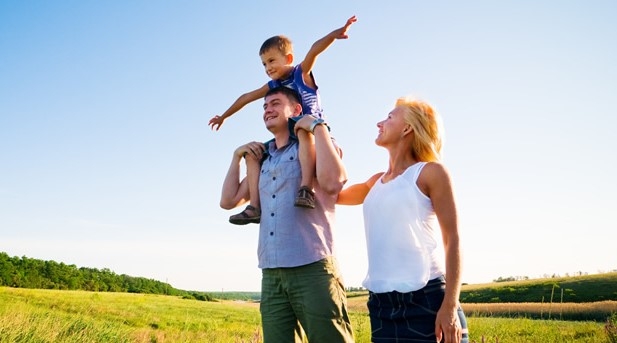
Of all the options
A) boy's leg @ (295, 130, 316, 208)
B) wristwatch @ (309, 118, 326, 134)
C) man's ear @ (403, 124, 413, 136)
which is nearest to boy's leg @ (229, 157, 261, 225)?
boy's leg @ (295, 130, 316, 208)

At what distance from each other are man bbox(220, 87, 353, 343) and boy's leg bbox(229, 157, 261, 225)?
14cm

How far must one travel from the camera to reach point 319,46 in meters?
4.84

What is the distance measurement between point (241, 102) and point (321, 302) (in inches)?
131

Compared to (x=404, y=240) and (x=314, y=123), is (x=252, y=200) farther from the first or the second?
(x=404, y=240)

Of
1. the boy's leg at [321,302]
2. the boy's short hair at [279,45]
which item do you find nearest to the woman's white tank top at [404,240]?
the boy's leg at [321,302]

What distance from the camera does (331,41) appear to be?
4895 mm

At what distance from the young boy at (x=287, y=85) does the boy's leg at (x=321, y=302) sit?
664 mm

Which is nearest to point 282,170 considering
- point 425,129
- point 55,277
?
point 425,129

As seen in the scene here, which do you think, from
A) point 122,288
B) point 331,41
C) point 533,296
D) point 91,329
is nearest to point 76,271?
point 122,288

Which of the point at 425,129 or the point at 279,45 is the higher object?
the point at 279,45

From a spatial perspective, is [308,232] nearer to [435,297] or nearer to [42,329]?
[435,297]

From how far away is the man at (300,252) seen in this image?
9.82ft

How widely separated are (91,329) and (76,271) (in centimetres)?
8277

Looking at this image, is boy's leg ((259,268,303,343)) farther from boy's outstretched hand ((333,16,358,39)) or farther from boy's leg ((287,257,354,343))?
boy's outstretched hand ((333,16,358,39))
